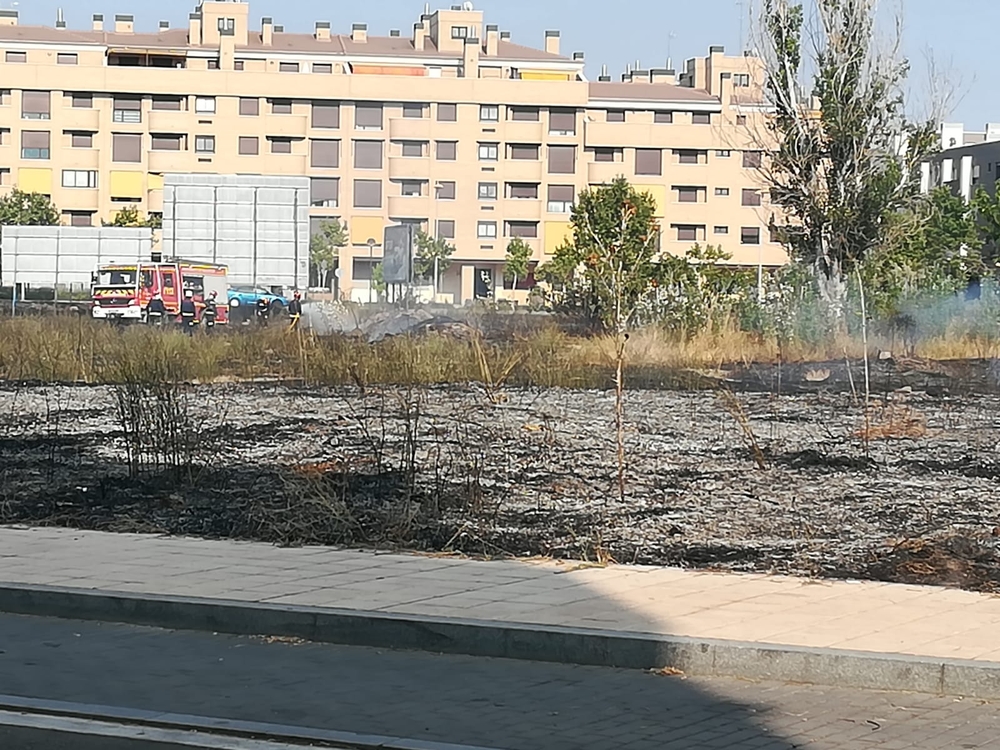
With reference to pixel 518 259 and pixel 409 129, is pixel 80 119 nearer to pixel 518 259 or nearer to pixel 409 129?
pixel 409 129

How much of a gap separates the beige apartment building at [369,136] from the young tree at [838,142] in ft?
160

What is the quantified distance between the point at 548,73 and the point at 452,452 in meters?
97.7

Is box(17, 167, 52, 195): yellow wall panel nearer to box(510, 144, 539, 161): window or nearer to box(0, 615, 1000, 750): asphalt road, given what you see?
box(510, 144, 539, 161): window

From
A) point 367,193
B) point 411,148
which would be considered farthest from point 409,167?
point 367,193

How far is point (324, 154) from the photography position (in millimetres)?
95938

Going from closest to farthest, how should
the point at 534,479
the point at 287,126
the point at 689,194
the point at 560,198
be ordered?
1. the point at 534,479
2. the point at 287,126
3. the point at 560,198
4. the point at 689,194

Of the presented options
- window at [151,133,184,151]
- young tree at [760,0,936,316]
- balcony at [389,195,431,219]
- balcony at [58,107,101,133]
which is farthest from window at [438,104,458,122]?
young tree at [760,0,936,316]

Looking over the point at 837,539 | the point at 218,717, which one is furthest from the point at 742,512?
the point at 218,717

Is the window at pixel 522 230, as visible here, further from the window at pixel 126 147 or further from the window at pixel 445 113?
the window at pixel 126 147

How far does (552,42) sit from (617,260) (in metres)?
102

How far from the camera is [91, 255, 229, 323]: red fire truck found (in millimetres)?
50312

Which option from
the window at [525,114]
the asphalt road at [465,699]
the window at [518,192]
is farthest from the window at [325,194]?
the asphalt road at [465,699]

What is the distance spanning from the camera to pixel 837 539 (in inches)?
402

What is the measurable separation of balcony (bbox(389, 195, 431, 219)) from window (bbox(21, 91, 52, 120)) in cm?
2135
